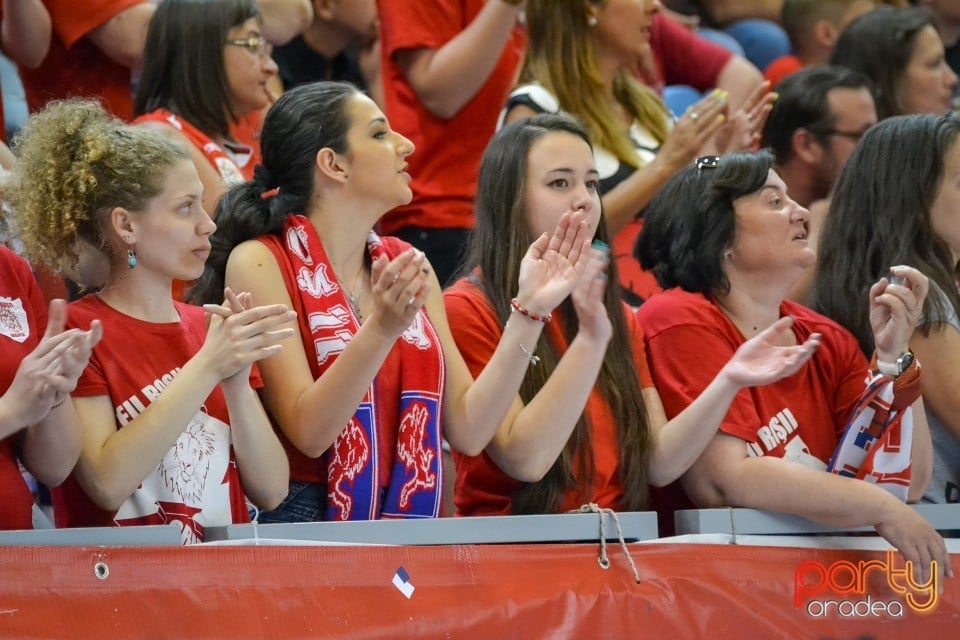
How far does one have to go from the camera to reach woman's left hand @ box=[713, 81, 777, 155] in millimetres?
4348

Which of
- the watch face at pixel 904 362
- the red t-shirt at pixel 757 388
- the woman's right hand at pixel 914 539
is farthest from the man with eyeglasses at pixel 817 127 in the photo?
the woman's right hand at pixel 914 539

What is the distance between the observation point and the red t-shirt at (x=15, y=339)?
2.45 meters

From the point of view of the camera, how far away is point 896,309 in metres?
3.04

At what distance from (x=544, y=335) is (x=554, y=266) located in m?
0.37

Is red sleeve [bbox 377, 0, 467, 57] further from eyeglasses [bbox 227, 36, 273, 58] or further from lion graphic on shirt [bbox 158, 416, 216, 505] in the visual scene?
lion graphic on shirt [bbox 158, 416, 216, 505]

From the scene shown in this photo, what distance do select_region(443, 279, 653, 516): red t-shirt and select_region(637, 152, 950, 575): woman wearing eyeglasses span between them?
0.20m

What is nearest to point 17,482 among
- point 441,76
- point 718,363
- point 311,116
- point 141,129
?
point 141,129

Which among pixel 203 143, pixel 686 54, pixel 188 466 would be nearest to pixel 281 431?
pixel 188 466

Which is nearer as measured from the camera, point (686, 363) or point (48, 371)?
point (48, 371)

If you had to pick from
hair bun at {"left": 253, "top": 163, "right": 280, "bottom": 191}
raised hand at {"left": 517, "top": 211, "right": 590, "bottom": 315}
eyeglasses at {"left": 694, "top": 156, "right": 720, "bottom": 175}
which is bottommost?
raised hand at {"left": 517, "top": 211, "right": 590, "bottom": 315}

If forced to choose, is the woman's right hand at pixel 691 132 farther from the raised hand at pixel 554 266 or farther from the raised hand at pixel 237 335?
the raised hand at pixel 237 335

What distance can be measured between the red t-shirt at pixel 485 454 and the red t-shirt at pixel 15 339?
0.93 meters

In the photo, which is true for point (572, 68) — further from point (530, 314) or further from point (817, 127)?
point (530, 314)

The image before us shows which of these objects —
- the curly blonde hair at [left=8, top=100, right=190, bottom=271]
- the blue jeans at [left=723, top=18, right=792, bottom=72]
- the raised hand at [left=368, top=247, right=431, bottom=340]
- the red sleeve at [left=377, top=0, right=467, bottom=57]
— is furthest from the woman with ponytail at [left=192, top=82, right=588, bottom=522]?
the blue jeans at [left=723, top=18, right=792, bottom=72]
